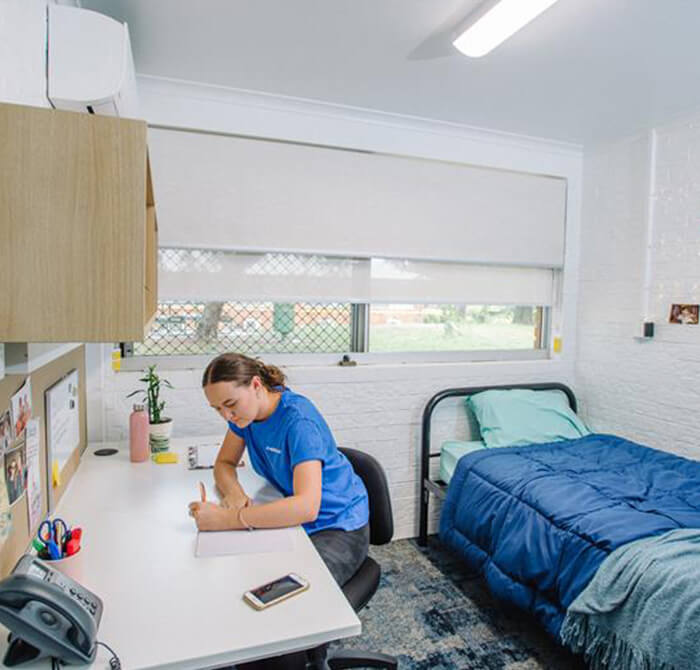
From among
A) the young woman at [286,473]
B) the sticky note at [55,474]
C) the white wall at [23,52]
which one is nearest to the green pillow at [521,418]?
the young woman at [286,473]

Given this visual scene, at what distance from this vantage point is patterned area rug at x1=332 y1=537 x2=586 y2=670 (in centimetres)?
200

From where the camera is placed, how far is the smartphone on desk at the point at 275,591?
1101 millimetres

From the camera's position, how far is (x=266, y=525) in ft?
4.68

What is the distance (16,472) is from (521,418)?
2.48 metres

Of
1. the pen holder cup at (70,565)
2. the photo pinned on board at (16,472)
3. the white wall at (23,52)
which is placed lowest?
the pen holder cup at (70,565)

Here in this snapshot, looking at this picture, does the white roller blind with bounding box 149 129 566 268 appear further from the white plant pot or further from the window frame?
the white plant pot

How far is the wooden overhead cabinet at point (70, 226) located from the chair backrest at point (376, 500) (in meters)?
1.12

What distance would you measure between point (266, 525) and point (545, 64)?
214cm

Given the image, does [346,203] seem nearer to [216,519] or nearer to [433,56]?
[433,56]

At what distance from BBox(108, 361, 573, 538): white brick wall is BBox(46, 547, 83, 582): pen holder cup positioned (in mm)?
1442

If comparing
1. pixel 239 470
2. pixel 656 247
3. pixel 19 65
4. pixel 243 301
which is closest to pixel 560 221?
pixel 656 247

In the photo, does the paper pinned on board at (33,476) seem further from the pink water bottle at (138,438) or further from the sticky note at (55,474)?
the pink water bottle at (138,438)

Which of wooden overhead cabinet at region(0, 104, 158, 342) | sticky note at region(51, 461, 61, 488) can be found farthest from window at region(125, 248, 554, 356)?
wooden overhead cabinet at region(0, 104, 158, 342)

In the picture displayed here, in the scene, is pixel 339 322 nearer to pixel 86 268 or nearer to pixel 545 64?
pixel 545 64
